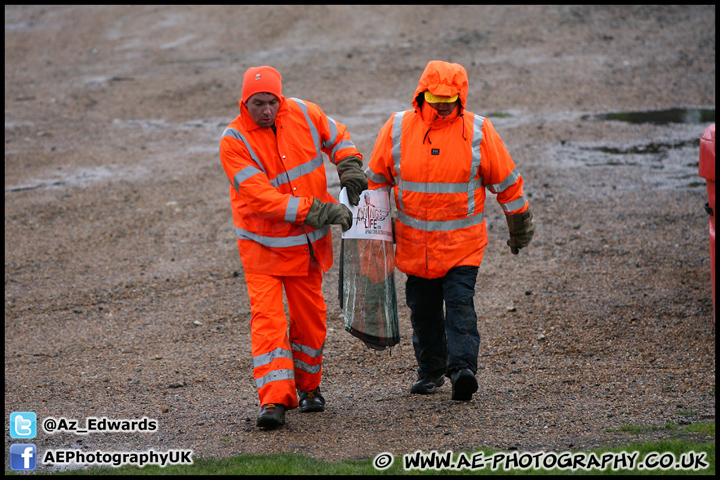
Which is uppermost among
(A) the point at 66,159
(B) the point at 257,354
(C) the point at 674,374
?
(A) the point at 66,159

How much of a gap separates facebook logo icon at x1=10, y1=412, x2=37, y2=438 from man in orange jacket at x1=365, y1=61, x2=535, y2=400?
2421 millimetres

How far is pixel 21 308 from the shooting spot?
7.20 m

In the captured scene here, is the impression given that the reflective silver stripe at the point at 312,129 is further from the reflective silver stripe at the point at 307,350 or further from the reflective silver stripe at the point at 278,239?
the reflective silver stripe at the point at 307,350

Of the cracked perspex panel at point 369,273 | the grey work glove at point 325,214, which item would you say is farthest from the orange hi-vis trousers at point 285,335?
the grey work glove at point 325,214

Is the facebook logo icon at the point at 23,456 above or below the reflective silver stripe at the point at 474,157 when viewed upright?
below

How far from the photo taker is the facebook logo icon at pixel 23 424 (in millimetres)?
4699

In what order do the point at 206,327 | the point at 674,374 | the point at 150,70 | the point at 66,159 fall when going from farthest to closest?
the point at 150,70, the point at 66,159, the point at 206,327, the point at 674,374

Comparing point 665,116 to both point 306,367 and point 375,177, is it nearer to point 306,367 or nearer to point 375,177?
point 375,177

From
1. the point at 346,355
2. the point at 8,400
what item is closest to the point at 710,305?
the point at 346,355

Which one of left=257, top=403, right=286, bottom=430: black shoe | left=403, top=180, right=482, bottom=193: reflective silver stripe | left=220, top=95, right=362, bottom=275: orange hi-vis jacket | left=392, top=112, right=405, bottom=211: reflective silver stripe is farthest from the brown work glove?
left=257, top=403, right=286, bottom=430: black shoe

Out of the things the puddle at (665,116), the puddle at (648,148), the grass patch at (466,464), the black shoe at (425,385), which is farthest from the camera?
the puddle at (665,116)

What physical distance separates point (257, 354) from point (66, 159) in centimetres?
811

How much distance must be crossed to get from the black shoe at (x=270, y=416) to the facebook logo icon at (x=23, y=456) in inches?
48.4

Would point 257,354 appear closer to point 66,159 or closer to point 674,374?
point 674,374
